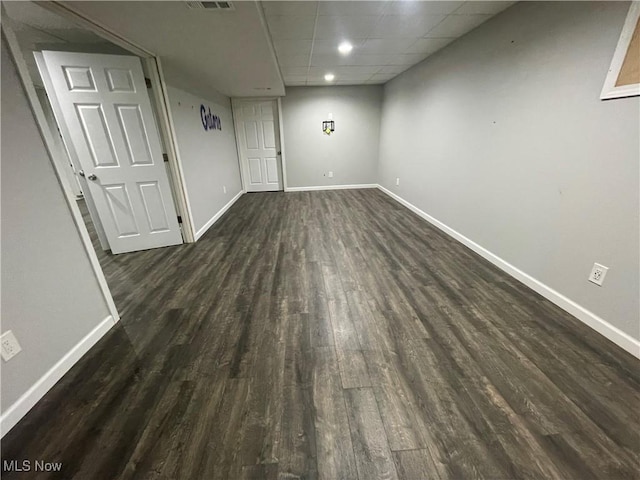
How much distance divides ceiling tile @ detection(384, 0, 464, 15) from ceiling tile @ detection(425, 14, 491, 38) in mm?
197

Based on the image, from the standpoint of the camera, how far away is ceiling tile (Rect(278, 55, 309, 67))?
11.4 feet

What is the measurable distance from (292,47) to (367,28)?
0.96 m

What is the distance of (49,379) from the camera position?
146cm

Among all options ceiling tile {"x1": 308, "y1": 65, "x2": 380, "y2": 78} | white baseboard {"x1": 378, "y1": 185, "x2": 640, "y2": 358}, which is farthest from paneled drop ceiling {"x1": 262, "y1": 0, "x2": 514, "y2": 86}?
white baseboard {"x1": 378, "y1": 185, "x2": 640, "y2": 358}

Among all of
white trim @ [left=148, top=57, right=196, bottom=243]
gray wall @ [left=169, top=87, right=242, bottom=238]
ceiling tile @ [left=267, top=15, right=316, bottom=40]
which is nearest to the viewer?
ceiling tile @ [left=267, top=15, right=316, bottom=40]

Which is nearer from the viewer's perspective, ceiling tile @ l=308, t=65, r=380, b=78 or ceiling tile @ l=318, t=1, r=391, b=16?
ceiling tile @ l=318, t=1, r=391, b=16

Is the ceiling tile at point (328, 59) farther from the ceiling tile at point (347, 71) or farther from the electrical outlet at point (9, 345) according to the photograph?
the electrical outlet at point (9, 345)

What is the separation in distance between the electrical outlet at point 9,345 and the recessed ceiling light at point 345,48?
374 centimetres

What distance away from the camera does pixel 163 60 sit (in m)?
2.91

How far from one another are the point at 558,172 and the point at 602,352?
4.13 ft

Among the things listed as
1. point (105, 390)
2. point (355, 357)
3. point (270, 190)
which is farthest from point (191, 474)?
point (270, 190)

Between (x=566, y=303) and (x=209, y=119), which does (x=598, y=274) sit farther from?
(x=209, y=119)

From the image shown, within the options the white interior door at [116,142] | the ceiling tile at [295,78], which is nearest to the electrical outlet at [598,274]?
the white interior door at [116,142]

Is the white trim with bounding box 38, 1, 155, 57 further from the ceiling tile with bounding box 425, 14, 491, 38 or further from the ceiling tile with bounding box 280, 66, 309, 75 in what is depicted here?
the ceiling tile with bounding box 425, 14, 491, 38
